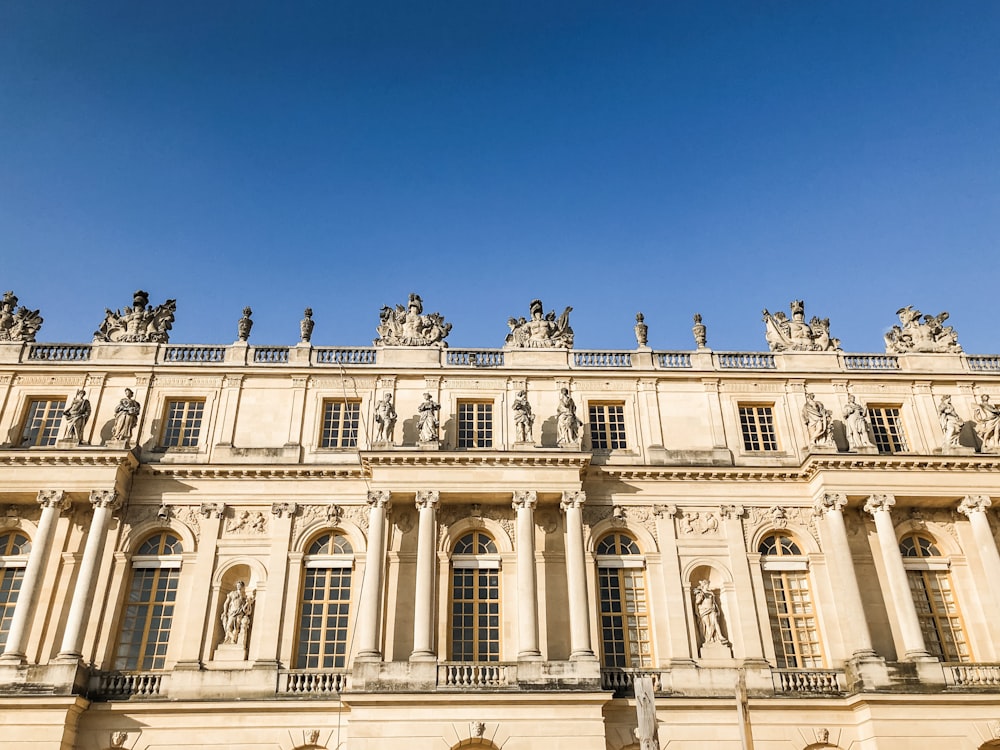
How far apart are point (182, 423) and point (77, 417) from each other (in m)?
3.34

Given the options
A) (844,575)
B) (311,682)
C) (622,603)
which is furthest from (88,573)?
(844,575)

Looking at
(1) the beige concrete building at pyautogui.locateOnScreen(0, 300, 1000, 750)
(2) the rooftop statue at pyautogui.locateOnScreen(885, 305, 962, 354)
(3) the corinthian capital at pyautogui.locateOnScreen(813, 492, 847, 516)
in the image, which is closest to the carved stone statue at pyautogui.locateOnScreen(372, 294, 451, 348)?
(1) the beige concrete building at pyautogui.locateOnScreen(0, 300, 1000, 750)

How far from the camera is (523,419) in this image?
96.9 ft

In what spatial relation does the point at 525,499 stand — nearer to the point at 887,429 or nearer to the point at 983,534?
the point at 887,429

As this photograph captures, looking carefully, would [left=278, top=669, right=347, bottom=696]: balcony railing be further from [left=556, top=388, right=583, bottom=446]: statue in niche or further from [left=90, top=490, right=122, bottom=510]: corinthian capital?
[left=556, top=388, right=583, bottom=446]: statue in niche

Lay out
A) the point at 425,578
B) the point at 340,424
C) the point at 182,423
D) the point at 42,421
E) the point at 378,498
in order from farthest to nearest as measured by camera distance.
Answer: the point at 340,424 < the point at 182,423 < the point at 42,421 < the point at 378,498 < the point at 425,578

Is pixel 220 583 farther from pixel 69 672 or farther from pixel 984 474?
pixel 984 474

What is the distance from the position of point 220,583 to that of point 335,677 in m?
4.98

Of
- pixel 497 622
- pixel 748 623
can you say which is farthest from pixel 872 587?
pixel 497 622

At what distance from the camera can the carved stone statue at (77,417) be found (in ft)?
95.4

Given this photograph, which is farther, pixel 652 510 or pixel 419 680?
pixel 652 510

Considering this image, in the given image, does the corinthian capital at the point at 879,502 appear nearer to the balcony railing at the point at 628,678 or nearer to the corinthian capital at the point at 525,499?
the balcony railing at the point at 628,678

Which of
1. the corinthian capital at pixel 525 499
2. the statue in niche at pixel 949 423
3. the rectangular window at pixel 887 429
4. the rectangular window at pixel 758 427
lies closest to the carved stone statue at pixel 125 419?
the corinthian capital at pixel 525 499

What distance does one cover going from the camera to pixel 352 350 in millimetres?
32062
